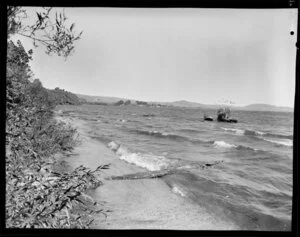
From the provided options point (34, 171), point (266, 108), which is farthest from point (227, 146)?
point (34, 171)

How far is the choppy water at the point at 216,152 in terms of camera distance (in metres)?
2.08

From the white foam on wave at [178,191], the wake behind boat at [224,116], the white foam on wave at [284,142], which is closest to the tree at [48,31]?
the wake behind boat at [224,116]

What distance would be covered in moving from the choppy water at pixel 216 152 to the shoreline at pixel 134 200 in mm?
45

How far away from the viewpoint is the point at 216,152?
214 centimetres

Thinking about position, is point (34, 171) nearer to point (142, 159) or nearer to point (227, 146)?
point (142, 159)

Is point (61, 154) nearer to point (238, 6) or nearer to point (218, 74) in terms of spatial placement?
point (218, 74)

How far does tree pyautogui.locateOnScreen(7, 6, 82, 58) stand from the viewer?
207cm

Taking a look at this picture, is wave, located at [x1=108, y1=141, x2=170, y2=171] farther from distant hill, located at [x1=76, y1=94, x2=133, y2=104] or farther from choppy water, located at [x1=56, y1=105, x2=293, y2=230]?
distant hill, located at [x1=76, y1=94, x2=133, y2=104]

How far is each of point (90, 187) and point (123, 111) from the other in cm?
47

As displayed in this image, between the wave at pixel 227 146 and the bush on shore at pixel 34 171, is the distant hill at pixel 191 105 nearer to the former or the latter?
the bush on shore at pixel 34 171

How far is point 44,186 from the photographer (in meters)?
2.12

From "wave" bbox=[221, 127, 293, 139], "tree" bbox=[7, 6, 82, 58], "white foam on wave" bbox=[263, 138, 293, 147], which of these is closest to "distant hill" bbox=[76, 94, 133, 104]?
"tree" bbox=[7, 6, 82, 58]

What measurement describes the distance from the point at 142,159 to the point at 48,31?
0.90 metres

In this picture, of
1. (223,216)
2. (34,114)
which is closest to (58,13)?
(34,114)
